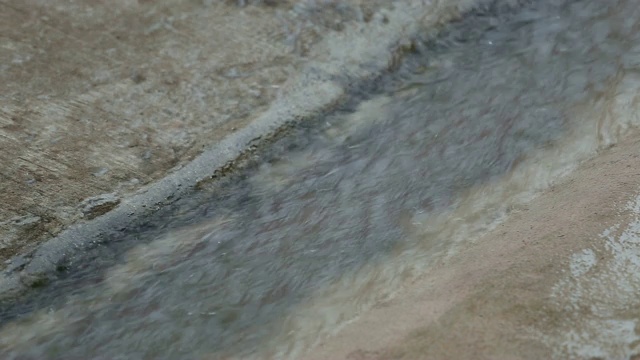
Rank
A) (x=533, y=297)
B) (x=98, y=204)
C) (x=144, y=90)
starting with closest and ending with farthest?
(x=533, y=297)
(x=98, y=204)
(x=144, y=90)

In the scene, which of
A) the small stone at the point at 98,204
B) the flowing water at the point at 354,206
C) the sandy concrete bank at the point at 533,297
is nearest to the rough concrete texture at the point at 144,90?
the small stone at the point at 98,204

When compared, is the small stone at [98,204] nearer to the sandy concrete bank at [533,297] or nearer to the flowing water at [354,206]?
the flowing water at [354,206]

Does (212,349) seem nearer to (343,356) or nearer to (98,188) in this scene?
(343,356)

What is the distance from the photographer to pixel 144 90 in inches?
138

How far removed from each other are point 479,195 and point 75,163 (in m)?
1.41

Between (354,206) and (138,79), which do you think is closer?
(354,206)

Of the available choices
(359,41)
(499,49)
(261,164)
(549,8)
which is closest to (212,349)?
(261,164)

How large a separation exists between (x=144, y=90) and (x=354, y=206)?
102 centimetres

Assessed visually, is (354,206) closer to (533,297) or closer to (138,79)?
(533,297)

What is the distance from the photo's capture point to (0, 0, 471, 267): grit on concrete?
3.09 metres

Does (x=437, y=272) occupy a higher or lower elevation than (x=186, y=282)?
lower

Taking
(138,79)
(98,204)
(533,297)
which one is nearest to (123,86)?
(138,79)

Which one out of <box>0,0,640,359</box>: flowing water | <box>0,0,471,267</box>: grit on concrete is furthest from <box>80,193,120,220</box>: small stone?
<box>0,0,640,359</box>: flowing water

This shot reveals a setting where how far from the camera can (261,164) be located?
330 centimetres
